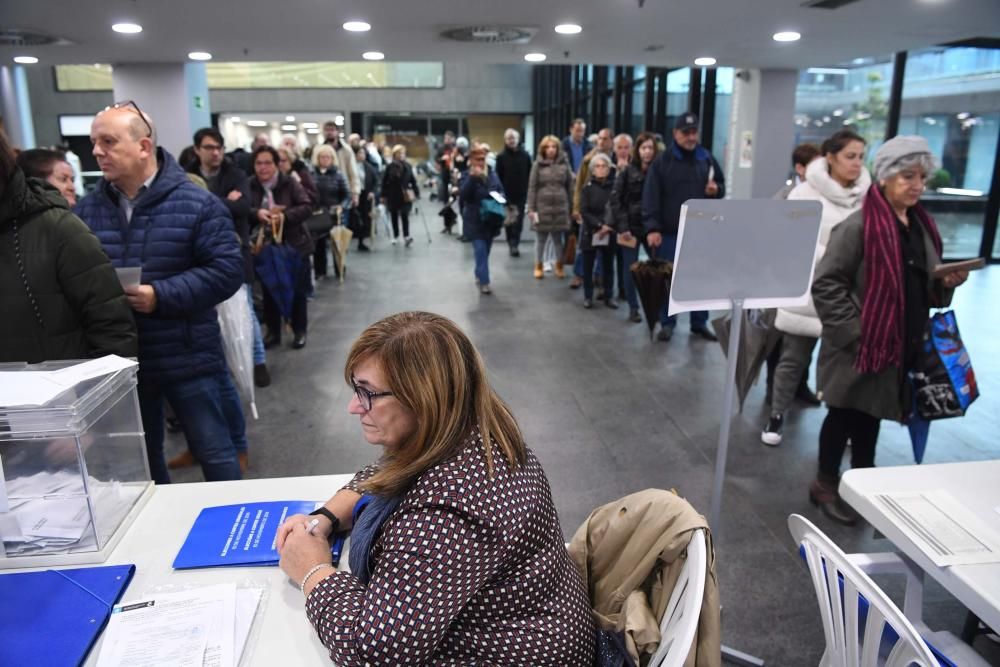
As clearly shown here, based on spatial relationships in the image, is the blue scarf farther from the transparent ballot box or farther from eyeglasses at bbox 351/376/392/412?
the transparent ballot box

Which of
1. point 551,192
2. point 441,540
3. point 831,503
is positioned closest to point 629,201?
point 551,192

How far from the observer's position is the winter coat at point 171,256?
7.48 ft

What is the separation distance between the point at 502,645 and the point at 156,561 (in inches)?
29.3

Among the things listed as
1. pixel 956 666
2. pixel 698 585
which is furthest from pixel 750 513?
pixel 698 585

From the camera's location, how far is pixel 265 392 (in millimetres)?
4465

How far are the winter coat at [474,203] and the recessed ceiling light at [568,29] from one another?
1.65 m

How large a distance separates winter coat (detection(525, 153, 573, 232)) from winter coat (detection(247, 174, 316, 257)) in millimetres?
2881

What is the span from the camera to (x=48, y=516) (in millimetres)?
1441

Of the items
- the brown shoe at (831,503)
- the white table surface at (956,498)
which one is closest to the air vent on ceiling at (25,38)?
the brown shoe at (831,503)

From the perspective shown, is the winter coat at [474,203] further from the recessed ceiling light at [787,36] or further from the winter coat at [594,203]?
the recessed ceiling light at [787,36]

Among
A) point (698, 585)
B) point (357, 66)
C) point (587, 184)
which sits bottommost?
point (698, 585)

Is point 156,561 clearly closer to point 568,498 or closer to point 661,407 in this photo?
point 568,498

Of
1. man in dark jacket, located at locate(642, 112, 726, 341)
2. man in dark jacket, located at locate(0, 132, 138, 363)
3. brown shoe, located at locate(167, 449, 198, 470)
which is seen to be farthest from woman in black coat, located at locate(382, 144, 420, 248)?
man in dark jacket, located at locate(0, 132, 138, 363)

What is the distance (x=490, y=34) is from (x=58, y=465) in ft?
17.6
